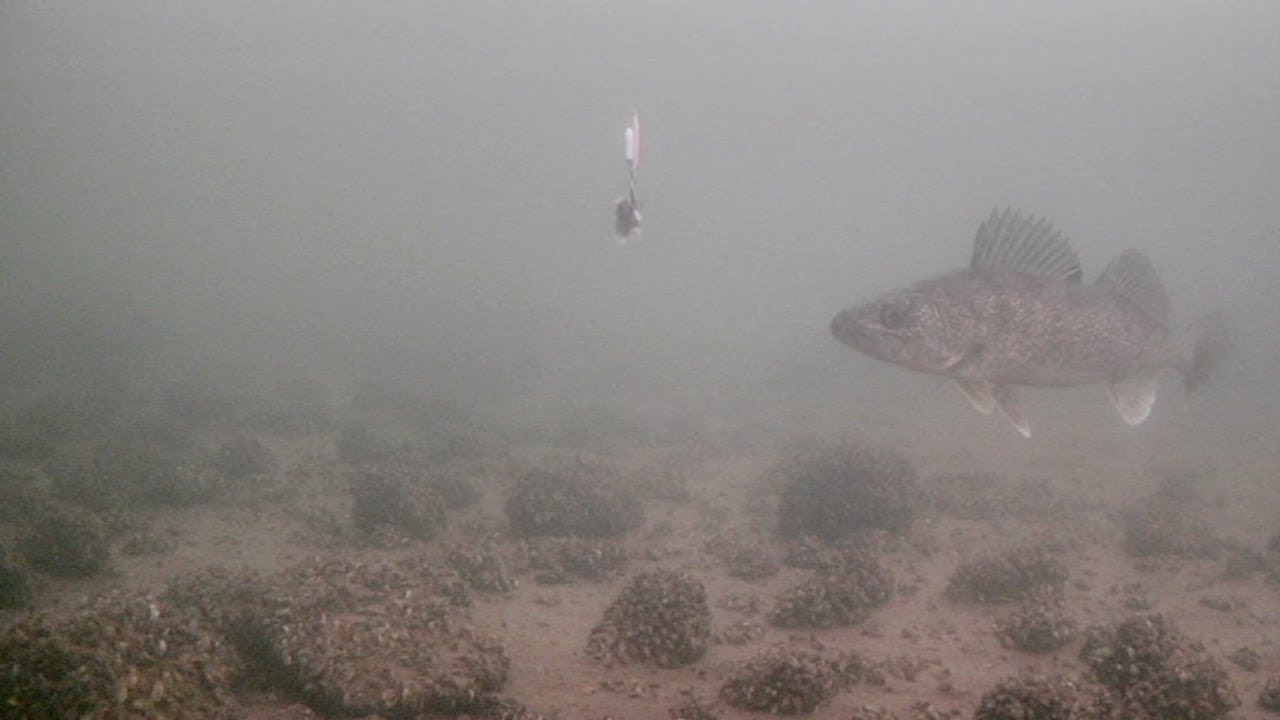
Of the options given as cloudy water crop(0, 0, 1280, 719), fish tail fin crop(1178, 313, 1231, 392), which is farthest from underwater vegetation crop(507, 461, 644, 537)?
fish tail fin crop(1178, 313, 1231, 392)

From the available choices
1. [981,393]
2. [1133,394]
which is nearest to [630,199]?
[981,393]

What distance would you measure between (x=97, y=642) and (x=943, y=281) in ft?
24.0

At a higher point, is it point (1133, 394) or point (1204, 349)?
point (1204, 349)

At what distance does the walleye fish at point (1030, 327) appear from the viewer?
652 cm

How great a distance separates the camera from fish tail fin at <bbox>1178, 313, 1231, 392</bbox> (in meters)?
8.23

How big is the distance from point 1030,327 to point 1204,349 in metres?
3.07

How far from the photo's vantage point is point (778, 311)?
73.2 metres

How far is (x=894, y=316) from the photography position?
6445 millimetres

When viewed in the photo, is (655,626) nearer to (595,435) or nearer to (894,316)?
(894,316)

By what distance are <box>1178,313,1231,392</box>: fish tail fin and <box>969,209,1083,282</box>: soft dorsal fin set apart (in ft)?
7.20

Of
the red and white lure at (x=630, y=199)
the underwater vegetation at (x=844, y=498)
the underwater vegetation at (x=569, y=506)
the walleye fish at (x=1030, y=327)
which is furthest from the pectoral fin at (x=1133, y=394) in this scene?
the underwater vegetation at (x=569, y=506)

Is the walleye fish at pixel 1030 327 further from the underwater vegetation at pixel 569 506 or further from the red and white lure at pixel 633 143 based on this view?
the underwater vegetation at pixel 569 506

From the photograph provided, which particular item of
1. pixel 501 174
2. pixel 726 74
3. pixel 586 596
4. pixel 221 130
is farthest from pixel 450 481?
pixel 501 174

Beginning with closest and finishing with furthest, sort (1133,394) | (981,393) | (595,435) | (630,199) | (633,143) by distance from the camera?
(633,143)
(630,199)
(981,393)
(1133,394)
(595,435)
